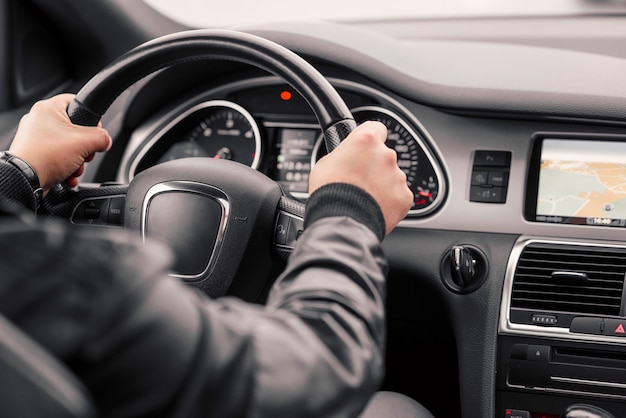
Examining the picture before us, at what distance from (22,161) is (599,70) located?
3.60ft

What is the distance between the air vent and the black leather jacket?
2.55 feet

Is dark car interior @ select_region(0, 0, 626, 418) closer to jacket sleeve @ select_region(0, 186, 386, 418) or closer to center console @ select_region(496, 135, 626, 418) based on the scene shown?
center console @ select_region(496, 135, 626, 418)

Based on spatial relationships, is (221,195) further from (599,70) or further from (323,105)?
(599,70)

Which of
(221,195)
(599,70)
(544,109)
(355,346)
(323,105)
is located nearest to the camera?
(355,346)

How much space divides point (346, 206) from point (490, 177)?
2.51 feet

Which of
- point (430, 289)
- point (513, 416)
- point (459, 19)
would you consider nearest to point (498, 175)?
point (430, 289)

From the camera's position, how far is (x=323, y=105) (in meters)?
1.08

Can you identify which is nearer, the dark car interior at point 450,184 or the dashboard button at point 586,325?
the dark car interior at point 450,184

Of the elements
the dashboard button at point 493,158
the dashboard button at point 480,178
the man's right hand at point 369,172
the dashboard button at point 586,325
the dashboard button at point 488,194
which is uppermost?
the dashboard button at point 493,158

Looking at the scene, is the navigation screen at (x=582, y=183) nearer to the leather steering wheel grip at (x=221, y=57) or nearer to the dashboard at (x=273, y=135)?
the dashboard at (x=273, y=135)

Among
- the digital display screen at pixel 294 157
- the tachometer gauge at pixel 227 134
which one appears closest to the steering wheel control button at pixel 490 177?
the digital display screen at pixel 294 157

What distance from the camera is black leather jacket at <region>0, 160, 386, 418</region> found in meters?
0.52

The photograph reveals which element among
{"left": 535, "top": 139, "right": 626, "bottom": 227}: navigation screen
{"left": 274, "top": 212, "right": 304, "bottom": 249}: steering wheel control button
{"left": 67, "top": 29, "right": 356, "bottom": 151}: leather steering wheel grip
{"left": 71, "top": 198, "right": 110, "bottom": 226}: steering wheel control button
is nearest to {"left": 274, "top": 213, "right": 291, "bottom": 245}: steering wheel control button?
{"left": 274, "top": 212, "right": 304, "bottom": 249}: steering wheel control button

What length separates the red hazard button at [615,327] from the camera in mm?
1376
